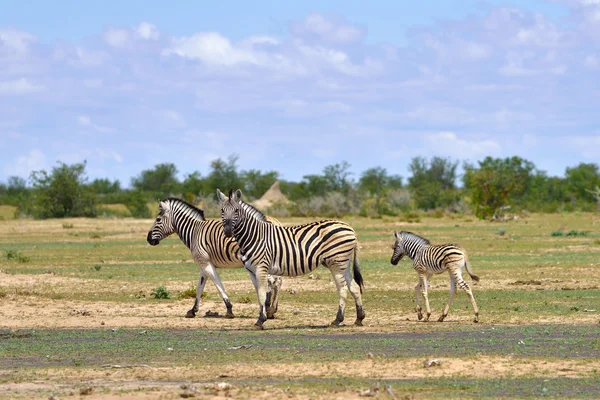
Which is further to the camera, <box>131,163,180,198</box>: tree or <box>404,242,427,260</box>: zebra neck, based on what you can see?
<box>131,163,180,198</box>: tree

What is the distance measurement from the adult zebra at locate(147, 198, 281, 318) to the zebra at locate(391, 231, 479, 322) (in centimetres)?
256

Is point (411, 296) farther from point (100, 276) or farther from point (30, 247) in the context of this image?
point (30, 247)

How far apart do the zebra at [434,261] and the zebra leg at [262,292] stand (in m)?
2.82

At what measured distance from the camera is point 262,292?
1562cm

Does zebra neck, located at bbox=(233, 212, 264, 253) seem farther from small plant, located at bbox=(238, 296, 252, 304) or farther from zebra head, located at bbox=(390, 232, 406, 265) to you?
small plant, located at bbox=(238, 296, 252, 304)

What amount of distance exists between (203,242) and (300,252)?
2.84 meters

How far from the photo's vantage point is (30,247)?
38.5 metres

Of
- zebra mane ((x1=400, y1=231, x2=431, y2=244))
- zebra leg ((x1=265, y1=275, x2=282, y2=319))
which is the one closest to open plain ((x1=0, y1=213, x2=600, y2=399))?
zebra leg ((x1=265, y1=275, x2=282, y2=319))

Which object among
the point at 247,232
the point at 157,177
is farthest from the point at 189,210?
the point at 157,177

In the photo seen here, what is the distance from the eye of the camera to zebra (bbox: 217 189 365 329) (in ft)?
51.6

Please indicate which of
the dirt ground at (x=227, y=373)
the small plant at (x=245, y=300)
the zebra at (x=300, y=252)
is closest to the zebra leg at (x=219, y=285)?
the dirt ground at (x=227, y=373)

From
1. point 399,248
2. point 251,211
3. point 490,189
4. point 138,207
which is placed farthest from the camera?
point 138,207

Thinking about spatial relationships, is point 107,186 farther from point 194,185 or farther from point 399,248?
point 399,248

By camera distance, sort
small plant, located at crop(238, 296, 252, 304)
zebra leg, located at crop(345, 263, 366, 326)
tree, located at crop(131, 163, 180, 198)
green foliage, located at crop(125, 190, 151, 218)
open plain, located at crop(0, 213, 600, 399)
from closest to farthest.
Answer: open plain, located at crop(0, 213, 600, 399)
zebra leg, located at crop(345, 263, 366, 326)
small plant, located at crop(238, 296, 252, 304)
green foliage, located at crop(125, 190, 151, 218)
tree, located at crop(131, 163, 180, 198)
